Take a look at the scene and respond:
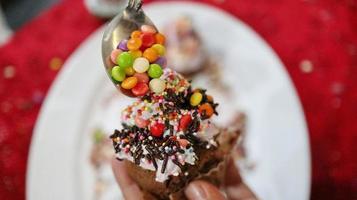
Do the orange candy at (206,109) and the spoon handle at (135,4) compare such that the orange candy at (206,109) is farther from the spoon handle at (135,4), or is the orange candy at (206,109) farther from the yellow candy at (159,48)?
the spoon handle at (135,4)

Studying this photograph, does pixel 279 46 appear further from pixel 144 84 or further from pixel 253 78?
pixel 144 84

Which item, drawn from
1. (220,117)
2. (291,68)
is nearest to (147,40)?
(220,117)

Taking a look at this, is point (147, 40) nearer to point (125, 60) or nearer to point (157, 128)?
point (125, 60)

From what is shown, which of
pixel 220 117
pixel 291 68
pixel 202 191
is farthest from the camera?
pixel 291 68

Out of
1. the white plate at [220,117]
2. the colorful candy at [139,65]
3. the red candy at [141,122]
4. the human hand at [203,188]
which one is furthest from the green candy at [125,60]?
the white plate at [220,117]

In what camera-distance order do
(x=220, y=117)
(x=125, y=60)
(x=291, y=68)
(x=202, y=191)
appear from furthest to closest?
1. (x=291, y=68)
2. (x=220, y=117)
3. (x=202, y=191)
4. (x=125, y=60)

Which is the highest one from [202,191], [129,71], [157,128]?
[129,71]

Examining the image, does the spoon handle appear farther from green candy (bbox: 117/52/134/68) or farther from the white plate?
the white plate
